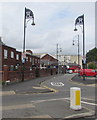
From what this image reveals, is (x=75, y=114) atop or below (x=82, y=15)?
below

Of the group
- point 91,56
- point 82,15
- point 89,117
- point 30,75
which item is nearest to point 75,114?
point 89,117

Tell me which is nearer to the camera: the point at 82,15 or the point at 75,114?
the point at 75,114

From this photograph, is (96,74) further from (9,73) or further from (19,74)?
(9,73)

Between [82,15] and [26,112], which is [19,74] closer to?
[82,15]

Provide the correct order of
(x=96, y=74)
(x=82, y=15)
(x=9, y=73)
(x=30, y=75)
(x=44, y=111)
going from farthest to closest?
(x=96, y=74) → (x=30, y=75) → (x=82, y=15) → (x=9, y=73) → (x=44, y=111)

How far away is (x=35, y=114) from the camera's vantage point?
25.7ft

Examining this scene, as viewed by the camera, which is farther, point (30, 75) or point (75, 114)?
point (30, 75)

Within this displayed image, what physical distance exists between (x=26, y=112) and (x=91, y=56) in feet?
368

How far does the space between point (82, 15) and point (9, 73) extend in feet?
40.9

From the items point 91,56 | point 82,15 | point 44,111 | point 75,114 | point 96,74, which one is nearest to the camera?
point 75,114

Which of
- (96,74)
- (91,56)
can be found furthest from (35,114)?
(91,56)

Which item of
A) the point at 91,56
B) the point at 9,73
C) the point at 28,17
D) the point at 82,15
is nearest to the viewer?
the point at 9,73

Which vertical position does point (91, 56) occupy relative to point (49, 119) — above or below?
above

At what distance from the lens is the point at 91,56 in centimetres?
11688
